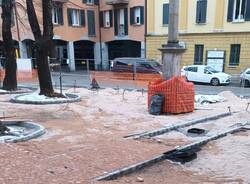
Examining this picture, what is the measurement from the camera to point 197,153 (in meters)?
6.87

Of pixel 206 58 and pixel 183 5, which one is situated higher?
pixel 183 5

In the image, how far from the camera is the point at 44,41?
13.3 m

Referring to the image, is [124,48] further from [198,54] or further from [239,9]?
[239,9]

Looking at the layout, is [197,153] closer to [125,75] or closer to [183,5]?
[125,75]

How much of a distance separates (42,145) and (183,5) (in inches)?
1039

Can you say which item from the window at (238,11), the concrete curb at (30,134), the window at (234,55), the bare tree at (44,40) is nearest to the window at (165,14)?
the window at (238,11)

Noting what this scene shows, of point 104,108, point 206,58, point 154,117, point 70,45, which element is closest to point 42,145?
point 154,117

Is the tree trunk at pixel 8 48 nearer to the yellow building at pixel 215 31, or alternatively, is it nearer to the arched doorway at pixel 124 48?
the yellow building at pixel 215 31

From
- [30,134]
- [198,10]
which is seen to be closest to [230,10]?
[198,10]

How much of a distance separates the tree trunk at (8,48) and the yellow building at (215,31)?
1644cm

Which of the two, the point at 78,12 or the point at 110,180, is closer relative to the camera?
the point at 110,180

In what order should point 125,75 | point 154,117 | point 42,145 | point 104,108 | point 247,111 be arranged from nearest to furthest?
point 42,145
point 154,117
point 247,111
point 104,108
point 125,75

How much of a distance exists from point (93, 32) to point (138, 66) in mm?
17081

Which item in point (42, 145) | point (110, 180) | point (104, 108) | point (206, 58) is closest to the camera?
point (110, 180)
